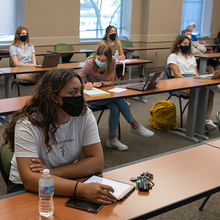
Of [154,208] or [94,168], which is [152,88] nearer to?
[94,168]

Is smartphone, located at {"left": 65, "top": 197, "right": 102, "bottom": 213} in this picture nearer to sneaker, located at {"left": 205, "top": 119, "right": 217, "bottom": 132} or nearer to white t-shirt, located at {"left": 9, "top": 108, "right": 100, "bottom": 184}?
white t-shirt, located at {"left": 9, "top": 108, "right": 100, "bottom": 184}

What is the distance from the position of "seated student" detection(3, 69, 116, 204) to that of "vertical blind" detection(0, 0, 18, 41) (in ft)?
18.8

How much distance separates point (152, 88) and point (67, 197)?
2.24 metres

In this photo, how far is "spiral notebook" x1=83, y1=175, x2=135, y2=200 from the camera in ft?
4.17

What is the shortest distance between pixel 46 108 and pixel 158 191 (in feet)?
2.17

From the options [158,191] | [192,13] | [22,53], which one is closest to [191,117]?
[158,191]

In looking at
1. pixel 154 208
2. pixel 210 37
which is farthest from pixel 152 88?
pixel 210 37

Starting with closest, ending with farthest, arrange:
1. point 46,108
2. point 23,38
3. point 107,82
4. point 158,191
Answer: point 158,191
point 46,108
point 107,82
point 23,38

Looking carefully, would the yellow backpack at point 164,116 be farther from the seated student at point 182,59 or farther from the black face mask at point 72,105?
the black face mask at point 72,105

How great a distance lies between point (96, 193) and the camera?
4.03ft

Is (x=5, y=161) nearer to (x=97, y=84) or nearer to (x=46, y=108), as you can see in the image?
(x=46, y=108)

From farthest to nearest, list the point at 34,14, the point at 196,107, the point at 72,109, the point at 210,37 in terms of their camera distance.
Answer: the point at 210,37 < the point at 34,14 < the point at 196,107 < the point at 72,109

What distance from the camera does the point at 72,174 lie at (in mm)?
1456

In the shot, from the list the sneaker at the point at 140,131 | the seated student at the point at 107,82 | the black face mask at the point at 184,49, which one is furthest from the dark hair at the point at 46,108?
the black face mask at the point at 184,49
